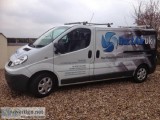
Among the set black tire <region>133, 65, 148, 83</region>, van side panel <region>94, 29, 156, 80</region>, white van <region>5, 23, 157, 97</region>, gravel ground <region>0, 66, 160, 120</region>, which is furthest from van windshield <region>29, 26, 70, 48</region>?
black tire <region>133, 65, 148, 83</region>

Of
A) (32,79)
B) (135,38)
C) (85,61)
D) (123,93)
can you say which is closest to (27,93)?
(32,79)

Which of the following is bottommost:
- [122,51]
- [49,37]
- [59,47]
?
[122,51]

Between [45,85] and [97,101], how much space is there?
4.99ft

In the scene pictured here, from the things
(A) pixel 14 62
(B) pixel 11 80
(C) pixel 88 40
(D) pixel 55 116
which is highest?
(C) pixel 88 40

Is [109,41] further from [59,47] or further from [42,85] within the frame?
[42,85]

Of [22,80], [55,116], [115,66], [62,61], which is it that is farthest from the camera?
[115,66]

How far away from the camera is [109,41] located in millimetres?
8555

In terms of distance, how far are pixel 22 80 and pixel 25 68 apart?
0.33m

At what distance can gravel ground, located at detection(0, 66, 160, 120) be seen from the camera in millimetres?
5961

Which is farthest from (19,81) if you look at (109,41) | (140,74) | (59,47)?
(140,74)

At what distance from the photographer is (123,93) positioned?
787 cm

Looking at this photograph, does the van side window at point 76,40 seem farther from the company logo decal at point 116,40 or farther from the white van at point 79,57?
the company logo decal at point 116,40

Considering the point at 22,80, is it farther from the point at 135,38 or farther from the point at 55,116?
the point at 135,38

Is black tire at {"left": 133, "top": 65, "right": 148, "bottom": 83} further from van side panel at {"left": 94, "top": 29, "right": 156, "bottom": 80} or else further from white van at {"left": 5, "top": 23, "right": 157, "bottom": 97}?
van side panel at {"left": 94, "top": 29, "right": 156, "bottom": 80}
